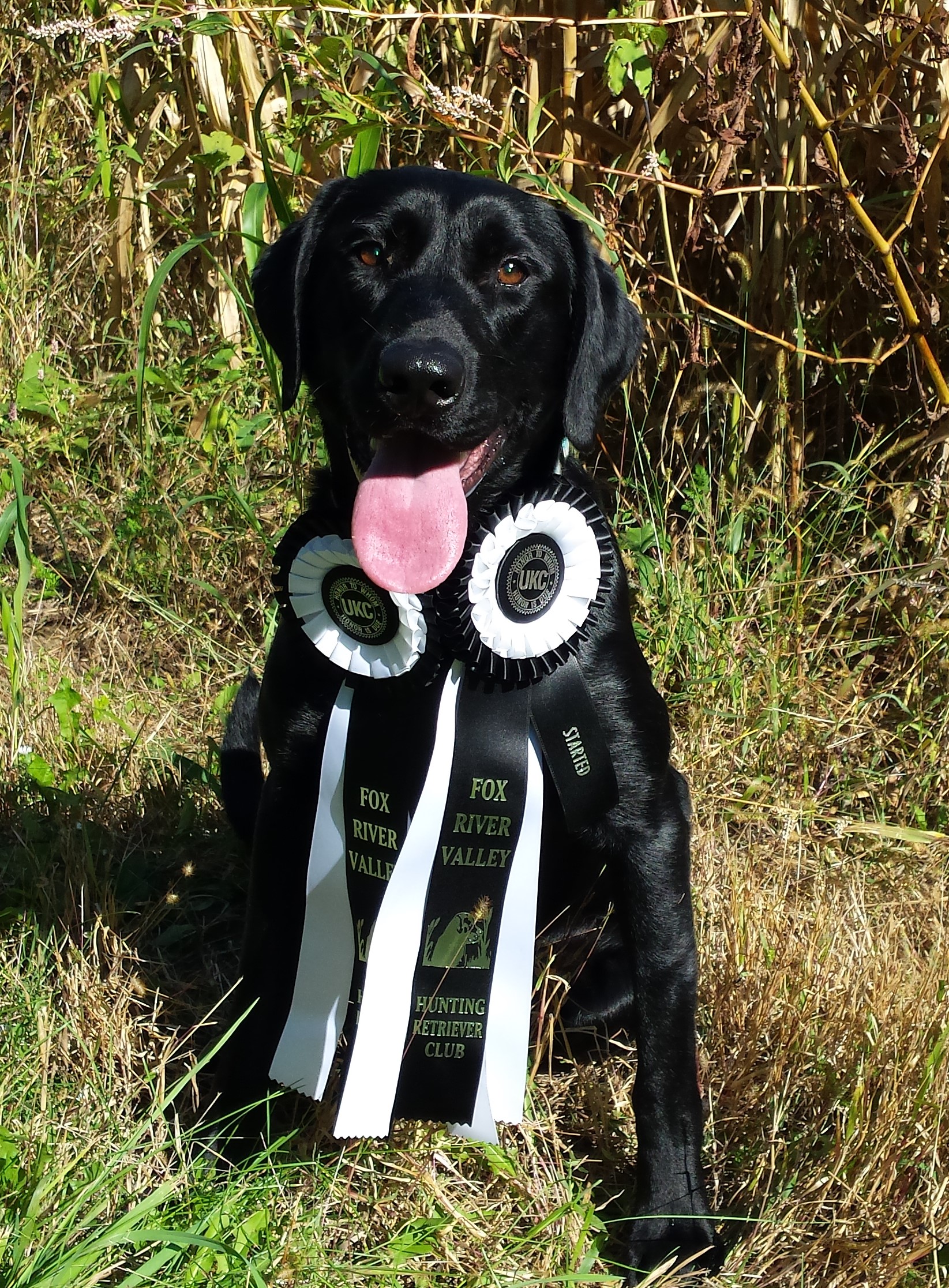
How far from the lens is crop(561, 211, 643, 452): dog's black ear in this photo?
222cm

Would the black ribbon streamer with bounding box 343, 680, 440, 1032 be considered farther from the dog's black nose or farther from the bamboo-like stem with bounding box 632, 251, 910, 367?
the bamboo-like stem with bounding box 632, 251, 910, 367

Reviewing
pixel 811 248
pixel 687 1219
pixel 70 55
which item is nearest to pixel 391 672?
pixel 687 1219

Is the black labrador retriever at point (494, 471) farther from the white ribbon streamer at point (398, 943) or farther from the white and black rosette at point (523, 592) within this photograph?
the white ribbon streamer at point (398, 943)

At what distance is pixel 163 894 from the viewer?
2678 mm

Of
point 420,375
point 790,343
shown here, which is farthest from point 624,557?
point 420,375

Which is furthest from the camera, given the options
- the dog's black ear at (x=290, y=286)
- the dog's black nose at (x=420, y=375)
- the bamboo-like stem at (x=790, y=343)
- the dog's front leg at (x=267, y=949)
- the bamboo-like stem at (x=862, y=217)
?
the bamboo-like stem at (x=790, y=343)

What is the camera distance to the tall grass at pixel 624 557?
1941mm

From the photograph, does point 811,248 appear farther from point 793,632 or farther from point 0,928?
point 0,928

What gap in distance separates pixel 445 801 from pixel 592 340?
83 centimetres

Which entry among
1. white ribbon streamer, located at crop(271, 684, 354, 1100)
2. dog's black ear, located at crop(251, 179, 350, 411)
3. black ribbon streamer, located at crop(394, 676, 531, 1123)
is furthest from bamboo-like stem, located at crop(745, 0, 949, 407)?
white ribbon streamer, located at crop(271, 684, 354, 1100)

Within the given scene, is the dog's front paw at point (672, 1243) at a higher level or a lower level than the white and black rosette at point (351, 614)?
lower

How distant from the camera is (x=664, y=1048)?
204 cm

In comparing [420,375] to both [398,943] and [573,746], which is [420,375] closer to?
[573,746]

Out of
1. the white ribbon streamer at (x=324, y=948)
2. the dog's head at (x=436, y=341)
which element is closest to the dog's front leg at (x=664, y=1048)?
the white ribbon streamer at (x=324, y=948)
